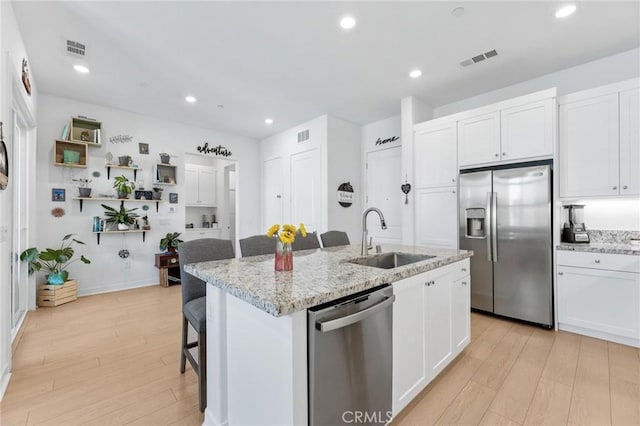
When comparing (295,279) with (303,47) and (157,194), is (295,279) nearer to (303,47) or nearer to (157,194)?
(303,47)

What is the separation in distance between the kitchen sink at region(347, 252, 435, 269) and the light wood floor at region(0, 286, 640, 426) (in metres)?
0.87

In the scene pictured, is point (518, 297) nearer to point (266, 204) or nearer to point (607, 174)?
Answer: point (607, 174)

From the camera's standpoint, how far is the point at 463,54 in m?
2.94

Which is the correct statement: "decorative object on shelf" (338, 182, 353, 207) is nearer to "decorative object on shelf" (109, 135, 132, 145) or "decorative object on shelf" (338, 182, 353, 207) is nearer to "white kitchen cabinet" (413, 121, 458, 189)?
"white kitchen cabinet" (413, 121, 458, 189)

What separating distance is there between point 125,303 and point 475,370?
421 centimetres

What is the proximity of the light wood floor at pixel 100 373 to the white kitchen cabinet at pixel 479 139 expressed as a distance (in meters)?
3.65

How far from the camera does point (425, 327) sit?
1.80 m

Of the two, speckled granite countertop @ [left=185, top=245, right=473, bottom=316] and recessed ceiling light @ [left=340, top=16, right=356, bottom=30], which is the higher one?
recessed ceiling light @ [left=340, top=16, right=356, bottom=30]

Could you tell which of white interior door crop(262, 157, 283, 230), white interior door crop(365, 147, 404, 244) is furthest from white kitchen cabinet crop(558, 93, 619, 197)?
white interior door crop(262, 157, 283, 230)

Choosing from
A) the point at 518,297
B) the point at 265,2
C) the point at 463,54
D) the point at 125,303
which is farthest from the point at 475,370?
the point at 125,303

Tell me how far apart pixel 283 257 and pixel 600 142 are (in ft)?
11.0

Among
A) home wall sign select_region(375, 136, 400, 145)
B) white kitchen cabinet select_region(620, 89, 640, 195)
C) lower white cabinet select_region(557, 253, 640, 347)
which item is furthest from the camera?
home wall sign select_region(375, 136, 400, 145)

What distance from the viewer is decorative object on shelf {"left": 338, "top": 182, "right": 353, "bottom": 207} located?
485 cm

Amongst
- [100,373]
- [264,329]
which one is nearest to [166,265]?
[100,373]
